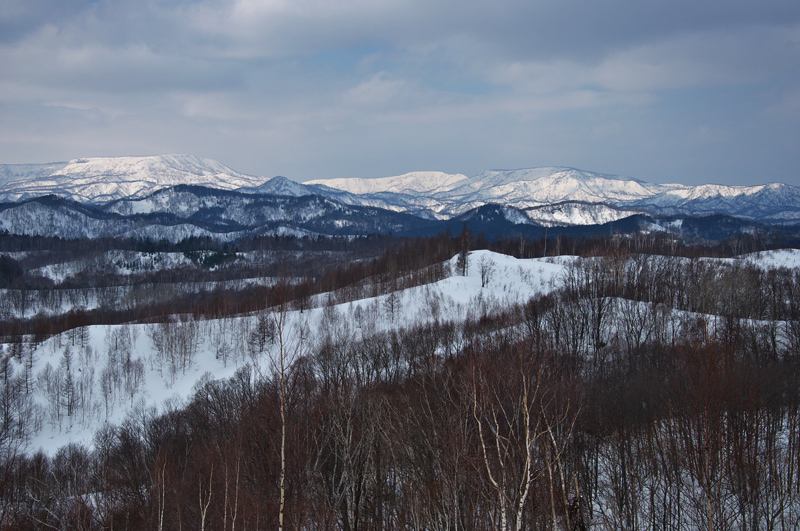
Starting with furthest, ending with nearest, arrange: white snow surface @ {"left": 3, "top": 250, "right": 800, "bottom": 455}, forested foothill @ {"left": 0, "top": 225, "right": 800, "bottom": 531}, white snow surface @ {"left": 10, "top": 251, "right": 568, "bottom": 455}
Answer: white snow surface @ {"left": 3, "top": 250, "right": 800, "bottom": 455}
white snow surface @ {"left": 10, "top": 251, "right": 568, "bottom": 455}
forested foothill @ {"left": 0, "top": 225, "right": 800, "bottom": 531}

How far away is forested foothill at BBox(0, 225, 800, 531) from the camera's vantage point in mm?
11875

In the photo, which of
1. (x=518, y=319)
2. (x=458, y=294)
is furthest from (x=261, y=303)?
(x=518, y=319)

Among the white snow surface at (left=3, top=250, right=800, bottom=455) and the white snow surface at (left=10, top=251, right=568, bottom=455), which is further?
the white snow surface at (left=3, top=250, right=800, bottom=455)

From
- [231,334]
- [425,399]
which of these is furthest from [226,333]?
[425,399]

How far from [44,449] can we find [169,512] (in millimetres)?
45359

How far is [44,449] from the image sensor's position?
5031 cm

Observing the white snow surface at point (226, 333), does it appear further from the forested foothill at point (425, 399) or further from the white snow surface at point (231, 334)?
the forested foothill at point (425, 399)

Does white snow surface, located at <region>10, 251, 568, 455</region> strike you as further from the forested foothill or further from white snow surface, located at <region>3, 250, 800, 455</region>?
the forested foothill

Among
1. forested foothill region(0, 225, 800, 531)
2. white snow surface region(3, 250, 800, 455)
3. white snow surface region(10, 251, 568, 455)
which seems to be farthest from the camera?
white snow surface region(3, 250, 800, 455)

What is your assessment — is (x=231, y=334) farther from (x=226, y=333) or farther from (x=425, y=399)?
(x=425, y=399)

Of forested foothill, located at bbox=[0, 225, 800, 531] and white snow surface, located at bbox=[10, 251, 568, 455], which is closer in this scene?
forested foothill, located at bbox=[0, 225, 800, 531]

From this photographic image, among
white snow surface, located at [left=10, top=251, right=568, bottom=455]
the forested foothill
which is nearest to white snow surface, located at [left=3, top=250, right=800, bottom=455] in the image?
white snow surface, located at [left=10, top=251, right=568, bottom=455]

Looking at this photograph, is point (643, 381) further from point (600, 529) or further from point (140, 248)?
point (140, 248)

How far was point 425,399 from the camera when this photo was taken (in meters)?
18.4
